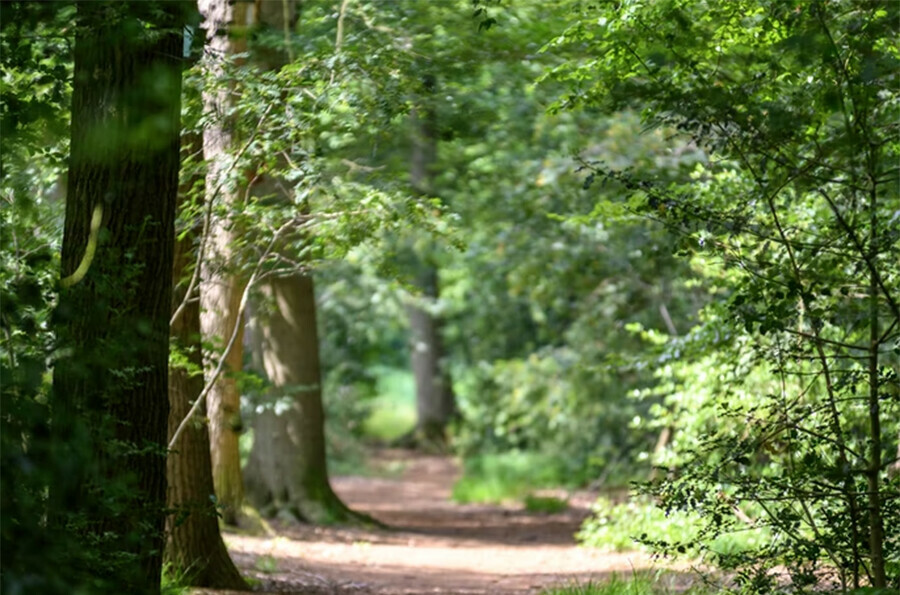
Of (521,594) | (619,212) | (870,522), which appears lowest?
(521,594)

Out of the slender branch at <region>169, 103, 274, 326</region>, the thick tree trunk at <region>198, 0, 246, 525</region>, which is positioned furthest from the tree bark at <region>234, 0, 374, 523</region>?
the slender branch at <region>169, 103, 274, 326</region>

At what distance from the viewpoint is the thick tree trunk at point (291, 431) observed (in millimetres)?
13539

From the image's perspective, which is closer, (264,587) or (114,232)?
(114,232)

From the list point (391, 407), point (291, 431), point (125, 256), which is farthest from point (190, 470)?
point (391, 407)

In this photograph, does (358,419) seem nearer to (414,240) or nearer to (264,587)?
(414,240)

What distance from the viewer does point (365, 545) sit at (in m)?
12.5

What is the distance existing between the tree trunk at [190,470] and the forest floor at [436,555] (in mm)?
300

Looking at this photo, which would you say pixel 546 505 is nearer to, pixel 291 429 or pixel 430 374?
pixel 291 429

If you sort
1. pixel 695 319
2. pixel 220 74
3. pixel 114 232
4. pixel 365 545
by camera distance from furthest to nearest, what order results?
1. pixel 695 319
2. pixel 365 545
3. pixel 220 74
4. pixel 114 232

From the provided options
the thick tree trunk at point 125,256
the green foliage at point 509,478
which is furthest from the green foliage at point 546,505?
the thick tree trunk at point 125,256

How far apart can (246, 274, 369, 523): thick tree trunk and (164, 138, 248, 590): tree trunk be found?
192 inches

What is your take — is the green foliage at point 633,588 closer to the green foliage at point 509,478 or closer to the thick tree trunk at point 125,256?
the thick tree trunk at point 125,256

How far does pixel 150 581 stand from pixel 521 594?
166 inches

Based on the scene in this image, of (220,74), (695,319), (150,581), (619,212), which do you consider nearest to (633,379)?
(695,319)
